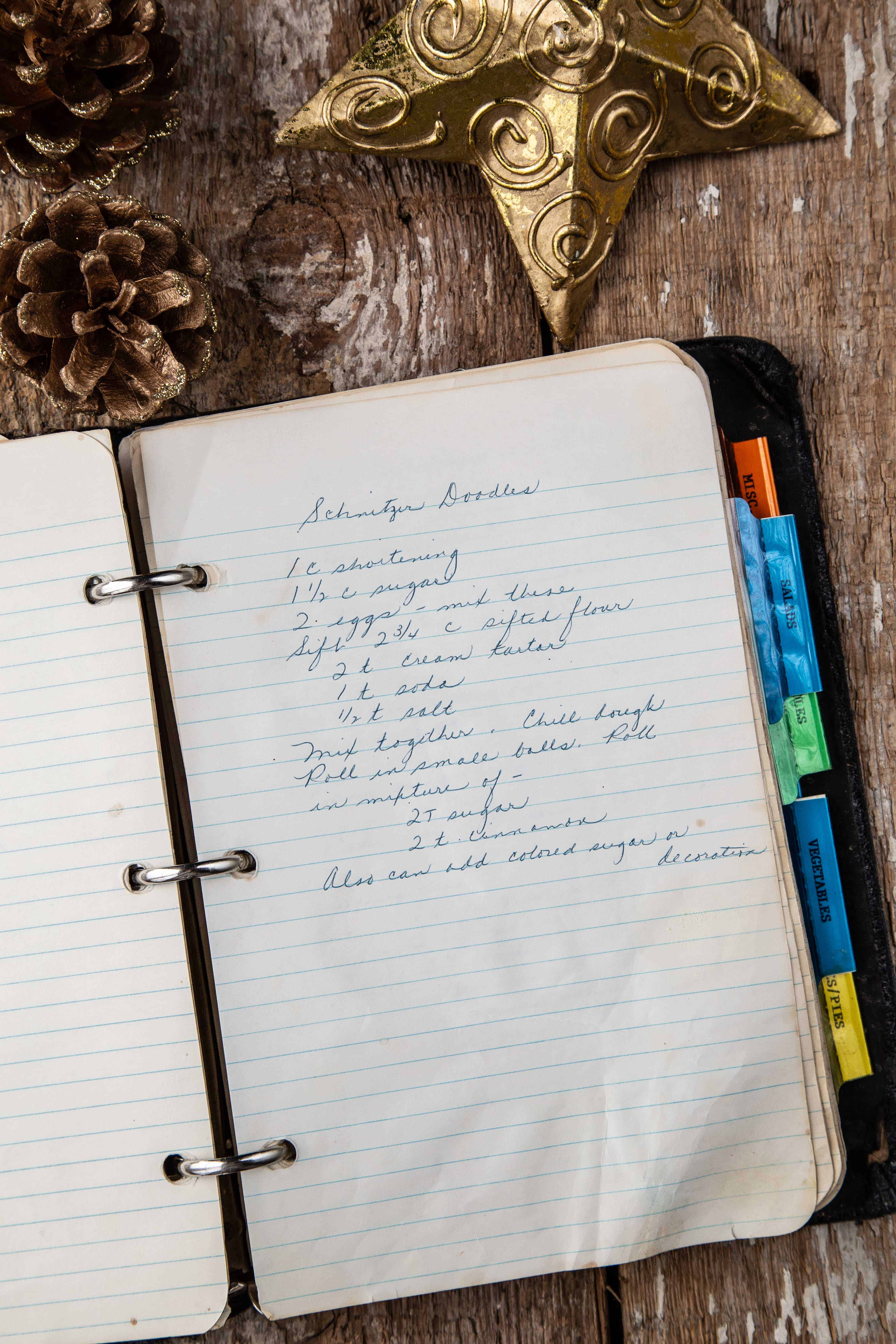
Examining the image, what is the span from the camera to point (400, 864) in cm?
48

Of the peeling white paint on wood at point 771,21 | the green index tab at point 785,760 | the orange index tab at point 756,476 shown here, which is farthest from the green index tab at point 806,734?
the peeling white paint on wood at point 771,21

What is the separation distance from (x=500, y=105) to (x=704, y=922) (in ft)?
1.59

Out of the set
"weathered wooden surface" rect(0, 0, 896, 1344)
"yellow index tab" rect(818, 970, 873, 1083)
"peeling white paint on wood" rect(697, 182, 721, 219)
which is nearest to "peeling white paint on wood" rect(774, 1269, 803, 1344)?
"weathered wooden surface" rect(0, 0, 896, 1344)

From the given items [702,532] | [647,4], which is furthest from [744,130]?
[702,532]

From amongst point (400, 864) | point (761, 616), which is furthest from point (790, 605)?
point (400, 864)

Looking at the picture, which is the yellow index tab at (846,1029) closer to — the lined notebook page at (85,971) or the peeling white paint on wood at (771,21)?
the lined notebook page at (85,971)

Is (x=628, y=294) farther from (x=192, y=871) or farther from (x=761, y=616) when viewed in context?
(x=192, y=871)

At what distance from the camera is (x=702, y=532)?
481mm

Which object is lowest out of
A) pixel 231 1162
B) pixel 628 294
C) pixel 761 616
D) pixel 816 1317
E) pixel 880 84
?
pixel 816 1317

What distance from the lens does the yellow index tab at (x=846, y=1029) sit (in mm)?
497

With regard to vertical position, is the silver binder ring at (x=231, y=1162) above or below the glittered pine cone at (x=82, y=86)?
below

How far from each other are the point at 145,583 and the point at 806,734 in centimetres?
40

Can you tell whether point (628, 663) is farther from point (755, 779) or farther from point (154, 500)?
point (154, 500)

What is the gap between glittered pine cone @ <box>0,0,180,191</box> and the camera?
45cm
